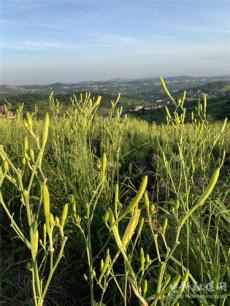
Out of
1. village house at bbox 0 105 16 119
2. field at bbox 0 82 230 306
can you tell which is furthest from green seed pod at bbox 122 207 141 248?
village house at bbox 0 105 16 119

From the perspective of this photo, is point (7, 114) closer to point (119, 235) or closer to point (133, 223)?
point (119, 235)

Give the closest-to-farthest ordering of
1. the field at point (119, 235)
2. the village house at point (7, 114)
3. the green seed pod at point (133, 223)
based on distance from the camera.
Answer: the green seed pod at point (133, 223), the field at point (119, 235), the village house at point (7, 114)

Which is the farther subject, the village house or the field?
the village house

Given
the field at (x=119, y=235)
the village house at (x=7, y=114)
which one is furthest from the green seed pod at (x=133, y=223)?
the village house at (x=7, y=114)

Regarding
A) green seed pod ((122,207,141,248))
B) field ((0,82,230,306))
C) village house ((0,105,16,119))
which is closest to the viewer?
green seed pod ((122,207,141,248))

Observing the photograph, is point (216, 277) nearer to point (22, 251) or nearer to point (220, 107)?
point (22, 251)

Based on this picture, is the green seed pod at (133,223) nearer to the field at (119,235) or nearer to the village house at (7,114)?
the field at (119,235)

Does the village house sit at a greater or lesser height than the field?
greater

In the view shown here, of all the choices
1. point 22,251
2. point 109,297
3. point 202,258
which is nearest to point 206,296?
point 202,258

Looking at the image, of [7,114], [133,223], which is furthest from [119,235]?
[7,114]

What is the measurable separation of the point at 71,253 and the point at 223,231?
0.82 metres

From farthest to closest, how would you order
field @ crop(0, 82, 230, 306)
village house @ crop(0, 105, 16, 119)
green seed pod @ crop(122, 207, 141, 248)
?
village house @ crop(0, 105, 16, 119) → field @ crop(0, 82, 230, 306) → green seed pod @ crop(122, 207, 141, 248)

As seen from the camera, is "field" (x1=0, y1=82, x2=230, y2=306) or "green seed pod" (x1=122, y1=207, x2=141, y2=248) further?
"field" (x1=0, y1=82, x2=230, y2=306)

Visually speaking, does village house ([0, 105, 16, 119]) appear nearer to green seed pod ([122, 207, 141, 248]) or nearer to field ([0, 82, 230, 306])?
field ([0, 82, 230, 306])
